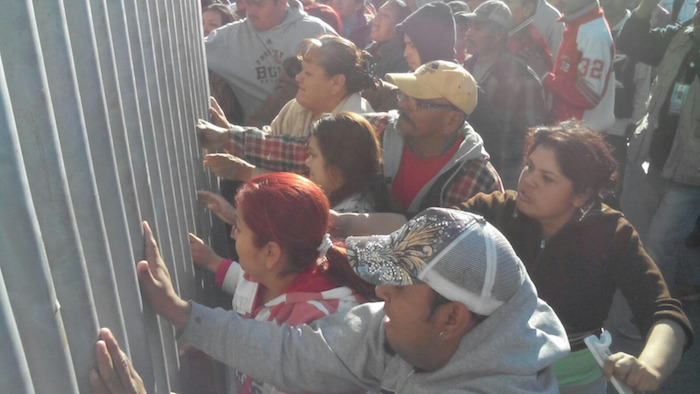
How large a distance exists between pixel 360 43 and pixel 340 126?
3965 millimetres

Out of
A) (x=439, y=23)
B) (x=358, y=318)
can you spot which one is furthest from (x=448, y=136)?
(x=439, y=23)

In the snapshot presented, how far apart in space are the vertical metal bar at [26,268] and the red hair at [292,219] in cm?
85

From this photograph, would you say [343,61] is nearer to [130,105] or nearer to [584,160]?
[584,160]

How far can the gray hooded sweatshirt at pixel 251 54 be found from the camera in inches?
148

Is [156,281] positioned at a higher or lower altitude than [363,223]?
higher

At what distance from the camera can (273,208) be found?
69.6 inches

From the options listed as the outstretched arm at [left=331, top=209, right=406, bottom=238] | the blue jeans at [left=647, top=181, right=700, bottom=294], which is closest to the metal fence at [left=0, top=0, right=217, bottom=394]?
the outstretched arm at [left=331, top=209, right=406, bottom=238]

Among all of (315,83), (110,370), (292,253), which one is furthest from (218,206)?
(110,370)

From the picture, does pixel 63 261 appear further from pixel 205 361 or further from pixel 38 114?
pixel 205 361

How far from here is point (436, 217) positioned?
1426 mm

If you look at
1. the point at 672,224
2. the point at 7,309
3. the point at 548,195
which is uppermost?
the point at 7,309

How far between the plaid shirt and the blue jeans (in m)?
1.79

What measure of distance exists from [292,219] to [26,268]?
95cm

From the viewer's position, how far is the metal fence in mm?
856
